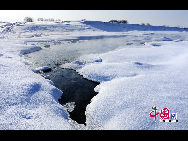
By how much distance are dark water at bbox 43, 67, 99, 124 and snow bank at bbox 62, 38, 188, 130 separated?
20 centimetres

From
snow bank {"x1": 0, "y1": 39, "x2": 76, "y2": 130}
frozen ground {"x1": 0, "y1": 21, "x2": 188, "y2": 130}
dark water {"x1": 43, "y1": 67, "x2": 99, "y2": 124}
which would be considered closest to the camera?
snow bank {"x1": 0, "y1": 39, "x2": 76, "y2": 130}

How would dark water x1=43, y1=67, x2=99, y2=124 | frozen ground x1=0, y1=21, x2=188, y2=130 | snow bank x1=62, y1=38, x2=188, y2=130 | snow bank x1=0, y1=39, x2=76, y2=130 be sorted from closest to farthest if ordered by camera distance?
snow bank x1=0, y1=39, x2=76, y2=130
frozen ground x1=0, y1=21, x2=188, y2=130
snow bank x1=62, y1=38, x2=188, y2=130
dark water x1=43, y1=67, x2=99, y2=124

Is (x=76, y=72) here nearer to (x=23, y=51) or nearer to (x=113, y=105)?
(x=113, y=105)

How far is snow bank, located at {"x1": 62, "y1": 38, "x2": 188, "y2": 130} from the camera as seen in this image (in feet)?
11.4

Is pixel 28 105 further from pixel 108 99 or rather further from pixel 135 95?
pixel 135 95

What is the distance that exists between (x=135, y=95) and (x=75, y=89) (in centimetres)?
197

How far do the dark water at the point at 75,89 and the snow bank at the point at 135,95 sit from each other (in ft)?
0.66

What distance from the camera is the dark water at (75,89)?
420 centimetres

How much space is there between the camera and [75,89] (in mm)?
5566
